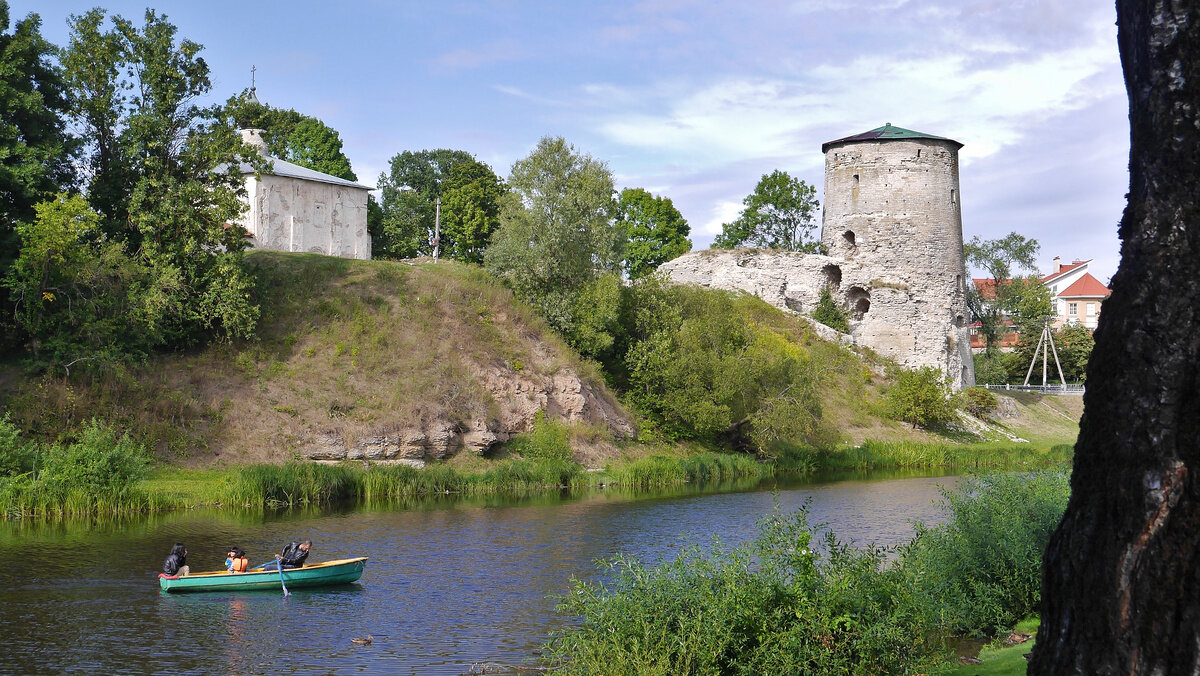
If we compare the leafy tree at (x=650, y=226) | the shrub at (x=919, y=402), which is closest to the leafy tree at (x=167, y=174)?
the shrub at (x=919, y=402)

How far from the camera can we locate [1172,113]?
4.35 meters

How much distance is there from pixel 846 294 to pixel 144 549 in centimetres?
3705

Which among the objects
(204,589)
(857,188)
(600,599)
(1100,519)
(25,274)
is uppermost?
(857,188)

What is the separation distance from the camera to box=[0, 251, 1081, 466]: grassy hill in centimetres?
2673

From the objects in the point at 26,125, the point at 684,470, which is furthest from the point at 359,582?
the point at 26,125

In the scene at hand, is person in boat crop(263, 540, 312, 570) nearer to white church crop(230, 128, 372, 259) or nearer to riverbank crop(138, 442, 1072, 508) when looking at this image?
riverbank crop(138, 442, 1072, 508)

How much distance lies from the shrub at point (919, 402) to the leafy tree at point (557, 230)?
46.6ft

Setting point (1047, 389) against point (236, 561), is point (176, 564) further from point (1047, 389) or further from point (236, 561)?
point (1047, 389)

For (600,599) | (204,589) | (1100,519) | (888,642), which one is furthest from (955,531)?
(204,589)

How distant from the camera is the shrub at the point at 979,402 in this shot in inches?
1752

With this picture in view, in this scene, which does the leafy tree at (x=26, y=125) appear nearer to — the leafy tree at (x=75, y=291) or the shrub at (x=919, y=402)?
the leafy tree at (x=75, y=291)

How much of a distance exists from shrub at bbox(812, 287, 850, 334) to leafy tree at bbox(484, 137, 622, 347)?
15.6 meters

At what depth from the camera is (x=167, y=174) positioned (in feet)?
97.3

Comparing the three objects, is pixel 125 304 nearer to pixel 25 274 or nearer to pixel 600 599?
pixel 25 274
